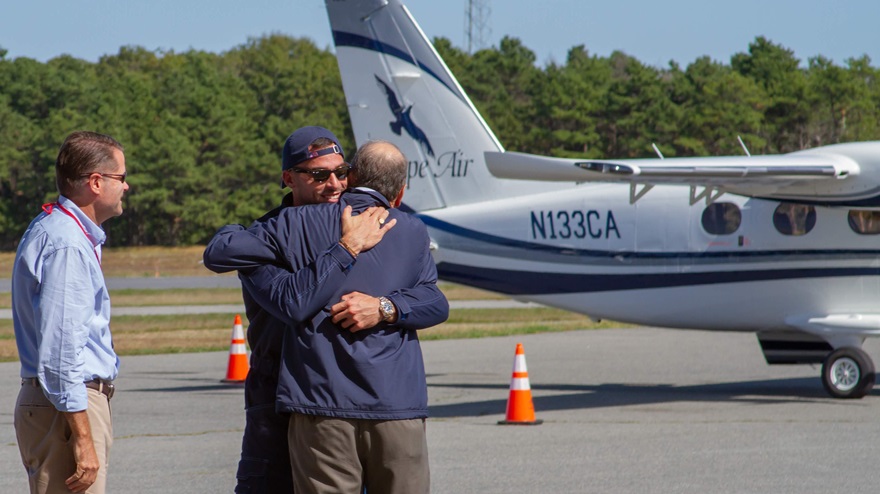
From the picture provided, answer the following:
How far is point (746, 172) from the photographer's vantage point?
465 inches

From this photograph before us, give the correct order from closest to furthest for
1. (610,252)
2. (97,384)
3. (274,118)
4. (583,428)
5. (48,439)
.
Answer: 1. (48,439)
2. (97,384)
3. (583,428)
4. (610,252)
5. (274,118)

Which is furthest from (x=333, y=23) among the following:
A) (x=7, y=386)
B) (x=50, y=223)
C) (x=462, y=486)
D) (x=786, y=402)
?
(x=50, y=223)

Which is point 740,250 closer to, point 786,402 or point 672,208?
point 672,208

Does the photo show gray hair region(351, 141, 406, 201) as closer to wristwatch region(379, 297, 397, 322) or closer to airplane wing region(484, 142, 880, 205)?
wristwatch region(379, 297, 397, 322)

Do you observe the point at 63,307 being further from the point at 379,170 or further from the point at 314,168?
the point at 379,170

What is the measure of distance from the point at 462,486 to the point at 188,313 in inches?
814

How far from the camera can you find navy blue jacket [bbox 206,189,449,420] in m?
3.75

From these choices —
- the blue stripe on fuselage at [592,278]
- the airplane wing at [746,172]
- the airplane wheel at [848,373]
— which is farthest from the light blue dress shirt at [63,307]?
the blue stripe on fuselage at [592,278]

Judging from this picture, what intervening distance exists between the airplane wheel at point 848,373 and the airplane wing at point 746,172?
5.24 ft

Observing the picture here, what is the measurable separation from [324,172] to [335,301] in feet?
1.78

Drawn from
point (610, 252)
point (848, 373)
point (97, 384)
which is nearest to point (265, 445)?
point (97, 384)

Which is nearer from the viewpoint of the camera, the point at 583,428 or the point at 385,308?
the point at 385,308

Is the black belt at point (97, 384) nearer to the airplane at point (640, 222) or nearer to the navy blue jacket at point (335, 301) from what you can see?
the navy blue jacket at point (335, 301)

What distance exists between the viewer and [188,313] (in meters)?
27.2
